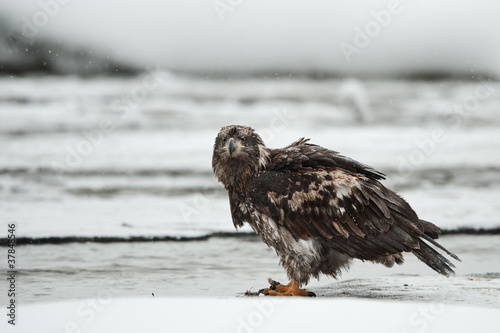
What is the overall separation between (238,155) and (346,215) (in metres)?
1.02

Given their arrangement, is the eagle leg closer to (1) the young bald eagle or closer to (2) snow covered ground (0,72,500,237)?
(1) the young bald eagle

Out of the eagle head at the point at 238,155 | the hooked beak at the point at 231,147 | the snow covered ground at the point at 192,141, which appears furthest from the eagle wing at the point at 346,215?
the snow covered ground at the point at 192,141

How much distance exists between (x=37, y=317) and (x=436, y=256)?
10.0 feet

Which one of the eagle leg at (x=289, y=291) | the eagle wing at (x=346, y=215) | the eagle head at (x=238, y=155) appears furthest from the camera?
the eagle head at (x=238, y=155)

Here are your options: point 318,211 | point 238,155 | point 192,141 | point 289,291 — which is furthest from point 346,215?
point 192,141

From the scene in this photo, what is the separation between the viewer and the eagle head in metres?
5.44

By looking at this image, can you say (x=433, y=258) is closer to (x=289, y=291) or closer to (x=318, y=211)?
(x=318, y=211)

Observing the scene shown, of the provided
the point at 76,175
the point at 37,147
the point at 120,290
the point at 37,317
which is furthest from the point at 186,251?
the point at 37,147

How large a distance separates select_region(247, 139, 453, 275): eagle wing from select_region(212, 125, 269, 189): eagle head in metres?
0.26

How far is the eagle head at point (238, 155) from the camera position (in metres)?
5.44

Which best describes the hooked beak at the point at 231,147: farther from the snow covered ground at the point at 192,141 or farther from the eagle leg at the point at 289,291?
the snow covered ground at the point at 192,141

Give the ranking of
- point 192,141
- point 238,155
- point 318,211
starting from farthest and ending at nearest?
point 192,141
point 238,155
point 318,211

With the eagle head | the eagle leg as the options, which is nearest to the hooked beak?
the eagle head

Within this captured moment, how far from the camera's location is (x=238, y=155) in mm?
5434
